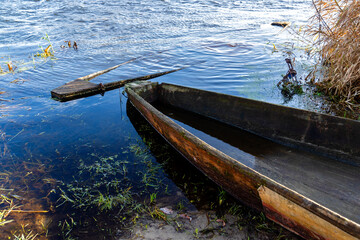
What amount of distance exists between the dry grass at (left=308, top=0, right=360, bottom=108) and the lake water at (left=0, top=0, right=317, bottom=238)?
24.0 inches

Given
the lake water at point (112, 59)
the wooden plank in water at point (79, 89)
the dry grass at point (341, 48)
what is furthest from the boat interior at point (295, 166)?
the wooden plank in water at point (79, 89)

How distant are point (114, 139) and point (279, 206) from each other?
9.86 feet

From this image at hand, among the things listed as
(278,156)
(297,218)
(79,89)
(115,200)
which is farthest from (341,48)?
(79,89)

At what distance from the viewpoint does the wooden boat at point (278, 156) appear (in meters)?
2.39

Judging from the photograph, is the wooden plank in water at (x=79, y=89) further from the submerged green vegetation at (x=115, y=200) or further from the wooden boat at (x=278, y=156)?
the submerged green vegetation at (x=115, y=200)

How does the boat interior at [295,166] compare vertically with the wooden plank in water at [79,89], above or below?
below

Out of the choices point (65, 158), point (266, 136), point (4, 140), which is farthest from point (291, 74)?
point (4, 140)

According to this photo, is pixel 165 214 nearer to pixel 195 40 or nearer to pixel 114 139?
pixel 114 139

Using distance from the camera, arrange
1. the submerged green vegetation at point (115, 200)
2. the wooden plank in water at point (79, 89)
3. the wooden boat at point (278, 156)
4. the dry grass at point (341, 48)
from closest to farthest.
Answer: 1. the wooden boat at point (278, 156)
2. the submerged green vegetation at point (115, 200)
3. the dry grass at point (341, 48)
4. the wooden plank in water at point (79, 89)

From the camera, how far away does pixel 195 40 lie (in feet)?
35.2

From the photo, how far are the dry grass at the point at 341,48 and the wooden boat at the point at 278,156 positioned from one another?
1736mm

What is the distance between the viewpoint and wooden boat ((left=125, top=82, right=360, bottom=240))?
239 centimetres

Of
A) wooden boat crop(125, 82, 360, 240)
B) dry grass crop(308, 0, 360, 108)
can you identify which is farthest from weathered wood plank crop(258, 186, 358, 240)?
dry grass crop(308, 0, 360, 108)

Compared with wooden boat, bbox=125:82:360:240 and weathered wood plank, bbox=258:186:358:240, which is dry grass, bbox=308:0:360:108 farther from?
weathered wood plank, bbox=258:186:358:240
